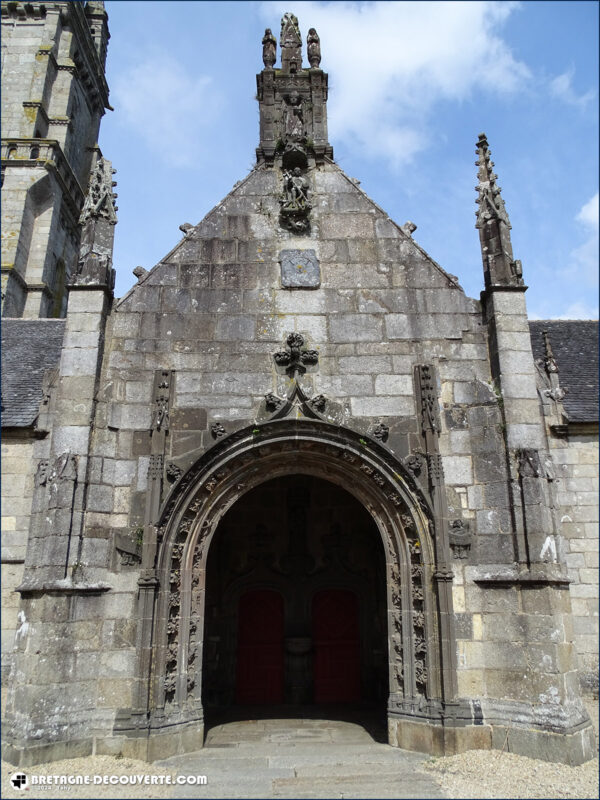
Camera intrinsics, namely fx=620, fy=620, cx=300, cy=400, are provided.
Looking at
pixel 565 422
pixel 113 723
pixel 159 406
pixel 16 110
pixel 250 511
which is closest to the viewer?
pixel 113 723

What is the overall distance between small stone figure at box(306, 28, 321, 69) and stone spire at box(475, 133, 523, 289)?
326 cm

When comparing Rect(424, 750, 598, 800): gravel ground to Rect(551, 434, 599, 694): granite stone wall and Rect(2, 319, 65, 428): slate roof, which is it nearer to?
Rect(551, 434, 599, 694): granite stone wall

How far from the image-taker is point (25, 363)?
39.3 feet

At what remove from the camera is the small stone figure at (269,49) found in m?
10.5

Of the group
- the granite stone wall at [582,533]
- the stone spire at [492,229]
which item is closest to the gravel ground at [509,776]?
the granite stone wall at [582,533]

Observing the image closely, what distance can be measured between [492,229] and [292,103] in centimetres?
401

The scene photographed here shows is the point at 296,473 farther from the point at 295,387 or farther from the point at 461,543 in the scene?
the point at 461,543

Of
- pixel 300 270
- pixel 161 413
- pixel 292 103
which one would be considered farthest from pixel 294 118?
pixel 161 413

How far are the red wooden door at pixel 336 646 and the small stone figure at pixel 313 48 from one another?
916cm

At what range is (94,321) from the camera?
27.5ft

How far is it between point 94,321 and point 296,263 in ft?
9.61

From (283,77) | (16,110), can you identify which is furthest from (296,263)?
(16,110)

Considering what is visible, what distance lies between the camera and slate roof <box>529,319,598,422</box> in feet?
34.0

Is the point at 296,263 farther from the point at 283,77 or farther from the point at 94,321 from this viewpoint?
the point at 283,77
